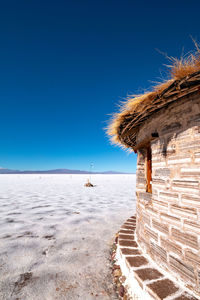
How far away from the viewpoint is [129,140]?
3.75 meters

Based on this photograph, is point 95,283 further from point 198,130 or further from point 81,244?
point 198,130

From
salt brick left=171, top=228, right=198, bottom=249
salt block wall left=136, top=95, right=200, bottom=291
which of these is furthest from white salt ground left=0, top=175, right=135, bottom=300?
salt brick left=171, top=228, right=198, bottom=249

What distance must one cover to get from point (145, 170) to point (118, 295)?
197 cm

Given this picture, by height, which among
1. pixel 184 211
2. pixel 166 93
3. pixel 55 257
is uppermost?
pixel 166 93

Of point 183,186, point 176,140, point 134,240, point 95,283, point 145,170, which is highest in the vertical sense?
point 176,140

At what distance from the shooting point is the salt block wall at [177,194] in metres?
1.67

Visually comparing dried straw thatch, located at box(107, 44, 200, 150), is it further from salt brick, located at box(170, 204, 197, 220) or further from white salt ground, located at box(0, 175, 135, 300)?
white salt ground, located at box(0, 175, 135, 300)

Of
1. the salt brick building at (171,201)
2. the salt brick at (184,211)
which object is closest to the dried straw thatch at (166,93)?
the salt brick building at (171,201)

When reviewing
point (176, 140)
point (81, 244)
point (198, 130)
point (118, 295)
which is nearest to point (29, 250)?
point (81, 244)

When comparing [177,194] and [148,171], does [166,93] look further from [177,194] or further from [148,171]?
[148,171]

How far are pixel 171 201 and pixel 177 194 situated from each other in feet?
0.45

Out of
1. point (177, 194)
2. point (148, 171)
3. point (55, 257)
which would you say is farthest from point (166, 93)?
point (55, 257)

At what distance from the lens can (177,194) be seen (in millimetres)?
1865

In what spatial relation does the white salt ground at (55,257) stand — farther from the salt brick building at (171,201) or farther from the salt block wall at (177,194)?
the salt block wall at (177,194)
